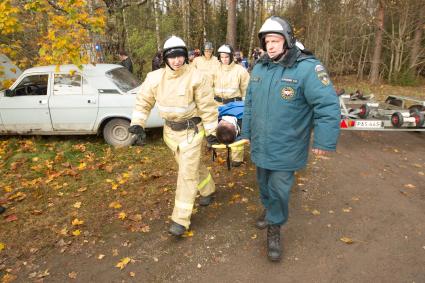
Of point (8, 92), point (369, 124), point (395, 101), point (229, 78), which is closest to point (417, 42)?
point (395, 101)

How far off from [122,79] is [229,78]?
95.5 inches

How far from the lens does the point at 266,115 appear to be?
310 cm

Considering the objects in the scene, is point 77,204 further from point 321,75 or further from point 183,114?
point 321,75

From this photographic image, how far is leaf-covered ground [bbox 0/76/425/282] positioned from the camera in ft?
11.1

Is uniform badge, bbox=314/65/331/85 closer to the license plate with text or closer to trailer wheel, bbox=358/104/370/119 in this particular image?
the license plate with text

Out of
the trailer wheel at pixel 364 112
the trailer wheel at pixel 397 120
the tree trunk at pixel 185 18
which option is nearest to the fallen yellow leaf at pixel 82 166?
the trailer wheel at pixel 364 112

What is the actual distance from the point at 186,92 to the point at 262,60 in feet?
2.84

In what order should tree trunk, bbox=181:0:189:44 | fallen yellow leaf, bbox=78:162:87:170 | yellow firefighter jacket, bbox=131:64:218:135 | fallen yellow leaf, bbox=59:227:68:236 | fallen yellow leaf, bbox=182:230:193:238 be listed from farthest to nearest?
1. tree trunk, bbox=181:0:189:44
2. fallen yellow leaf, bbox=78:162:87:170
3. fallen yellow leaf, bbox=59:227:68:236
4. fallen yellow leaf, bbox=182:230:193:238
5. yellow firefighter jacket, bbox=131:64:218:135

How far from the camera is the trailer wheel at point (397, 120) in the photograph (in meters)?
6.39

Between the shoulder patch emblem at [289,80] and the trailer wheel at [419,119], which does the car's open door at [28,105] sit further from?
the trailer wheel at [419,119]

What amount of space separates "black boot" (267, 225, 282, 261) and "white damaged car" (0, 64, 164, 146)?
3929 mm

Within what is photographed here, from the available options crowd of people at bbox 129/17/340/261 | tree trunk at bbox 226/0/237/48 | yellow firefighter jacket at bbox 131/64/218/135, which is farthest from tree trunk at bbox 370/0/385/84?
yellow firefighter jacket at bbox 131/64/218/135

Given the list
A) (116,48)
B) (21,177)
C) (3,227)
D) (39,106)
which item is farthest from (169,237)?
(116,48)

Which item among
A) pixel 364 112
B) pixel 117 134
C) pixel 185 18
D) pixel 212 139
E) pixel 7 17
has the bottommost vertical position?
pixel 117 134
